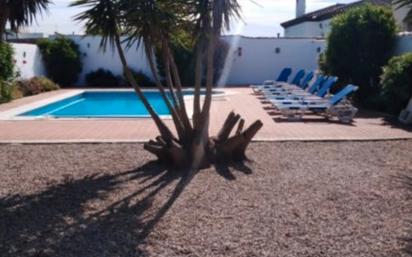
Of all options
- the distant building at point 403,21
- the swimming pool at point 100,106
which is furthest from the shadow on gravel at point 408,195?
the swimming pool at point 100,106

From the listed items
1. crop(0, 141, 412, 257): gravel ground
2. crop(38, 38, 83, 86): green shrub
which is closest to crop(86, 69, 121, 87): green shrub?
crop(38, 38, 83, 86): green shrub

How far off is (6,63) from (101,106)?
4022 mm

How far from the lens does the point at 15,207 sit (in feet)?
21.2

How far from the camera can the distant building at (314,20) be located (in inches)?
1394

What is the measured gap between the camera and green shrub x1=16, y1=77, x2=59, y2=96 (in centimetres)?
2160

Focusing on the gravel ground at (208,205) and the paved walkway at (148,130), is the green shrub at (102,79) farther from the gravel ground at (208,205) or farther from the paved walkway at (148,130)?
the gravel ground at (208,205)

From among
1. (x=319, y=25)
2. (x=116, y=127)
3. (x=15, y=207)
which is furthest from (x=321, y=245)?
(x=319, y=25)

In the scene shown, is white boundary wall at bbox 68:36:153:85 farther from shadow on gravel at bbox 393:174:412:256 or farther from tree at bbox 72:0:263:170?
shadow on gravel at bbox 393:174:412:256

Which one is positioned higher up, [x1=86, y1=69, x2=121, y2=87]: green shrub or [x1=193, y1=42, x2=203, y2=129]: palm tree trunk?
[x1=193, y1=42, x2=203, y2=129]: palm tree trunk

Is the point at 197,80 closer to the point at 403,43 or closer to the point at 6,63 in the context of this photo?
the point at 403,43

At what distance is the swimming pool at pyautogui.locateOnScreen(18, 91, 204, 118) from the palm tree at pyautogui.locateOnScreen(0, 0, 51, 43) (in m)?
8.78

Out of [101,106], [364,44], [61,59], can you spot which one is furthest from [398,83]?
[61,59]

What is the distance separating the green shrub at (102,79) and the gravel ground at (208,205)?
1766cm

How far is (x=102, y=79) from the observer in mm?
27172
